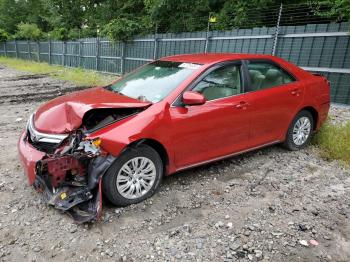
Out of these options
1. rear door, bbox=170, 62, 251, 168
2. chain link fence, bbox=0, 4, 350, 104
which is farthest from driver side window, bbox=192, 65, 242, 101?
chain link fence, bbox=0, 4, 350, 104

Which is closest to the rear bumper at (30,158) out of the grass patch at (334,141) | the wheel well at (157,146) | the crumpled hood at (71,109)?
the crumpled hood at (71,109)

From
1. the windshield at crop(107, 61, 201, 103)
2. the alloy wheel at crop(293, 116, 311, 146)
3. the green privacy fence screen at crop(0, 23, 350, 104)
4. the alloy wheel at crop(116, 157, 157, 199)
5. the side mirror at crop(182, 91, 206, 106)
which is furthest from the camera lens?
the green privacy fence screen at crop(0, 23, 350, 104)

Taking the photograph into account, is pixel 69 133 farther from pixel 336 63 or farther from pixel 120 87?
pixel 336 63

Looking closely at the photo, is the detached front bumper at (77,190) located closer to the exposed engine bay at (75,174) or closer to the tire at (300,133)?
the exposed engine bay at (75,174)

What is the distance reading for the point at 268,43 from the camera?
31.5 feet

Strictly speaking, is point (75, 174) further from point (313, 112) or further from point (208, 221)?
point (313, 112)

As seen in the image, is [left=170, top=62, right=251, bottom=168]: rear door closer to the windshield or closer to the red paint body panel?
the red paint body panel

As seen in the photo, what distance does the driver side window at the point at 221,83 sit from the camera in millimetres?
4207

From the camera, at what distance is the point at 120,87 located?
4.72m

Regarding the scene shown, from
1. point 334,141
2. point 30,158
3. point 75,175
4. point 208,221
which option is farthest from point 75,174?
point 334,141

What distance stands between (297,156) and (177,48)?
8.73m

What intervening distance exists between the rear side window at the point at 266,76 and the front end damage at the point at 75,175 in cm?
243

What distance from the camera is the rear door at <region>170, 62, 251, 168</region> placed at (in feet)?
12.9

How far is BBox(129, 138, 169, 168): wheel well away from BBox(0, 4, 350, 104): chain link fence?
6153 millimetres
